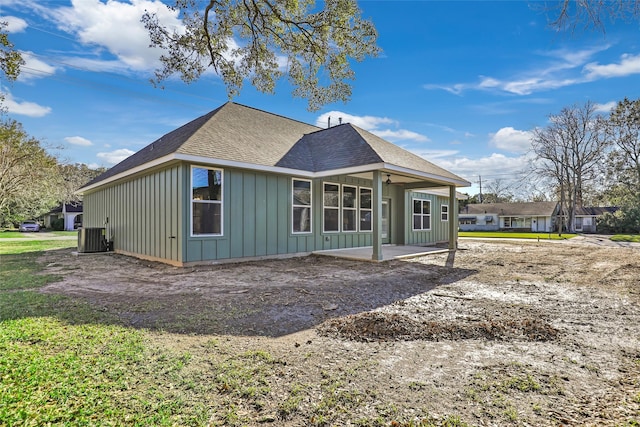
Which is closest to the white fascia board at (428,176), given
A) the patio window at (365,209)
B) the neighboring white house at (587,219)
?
the patio window at (365,209)

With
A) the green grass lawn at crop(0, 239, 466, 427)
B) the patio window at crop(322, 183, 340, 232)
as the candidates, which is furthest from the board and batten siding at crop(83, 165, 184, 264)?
the green grass lawn at crop(0, 239, 466, 427)

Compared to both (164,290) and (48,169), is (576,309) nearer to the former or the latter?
(164,290)

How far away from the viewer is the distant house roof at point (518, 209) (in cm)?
4028

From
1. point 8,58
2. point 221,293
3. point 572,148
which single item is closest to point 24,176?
point 8,58

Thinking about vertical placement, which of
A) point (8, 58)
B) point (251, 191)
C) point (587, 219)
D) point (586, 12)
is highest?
point (8, 58)

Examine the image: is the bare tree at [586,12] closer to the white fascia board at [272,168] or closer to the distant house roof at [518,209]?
the white fascia board at [272,168]

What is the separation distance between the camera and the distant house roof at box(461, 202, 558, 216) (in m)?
40.3

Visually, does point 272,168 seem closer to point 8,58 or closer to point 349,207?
point 349,207

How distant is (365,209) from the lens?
12.6m

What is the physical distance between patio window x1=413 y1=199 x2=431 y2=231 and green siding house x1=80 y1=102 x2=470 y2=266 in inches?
58.9

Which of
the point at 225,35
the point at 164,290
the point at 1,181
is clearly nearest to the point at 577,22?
the point at 225,35

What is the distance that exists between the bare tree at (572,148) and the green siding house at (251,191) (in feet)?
95.1

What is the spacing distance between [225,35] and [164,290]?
15.9 ft

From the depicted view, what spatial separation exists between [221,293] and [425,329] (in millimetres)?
3326
